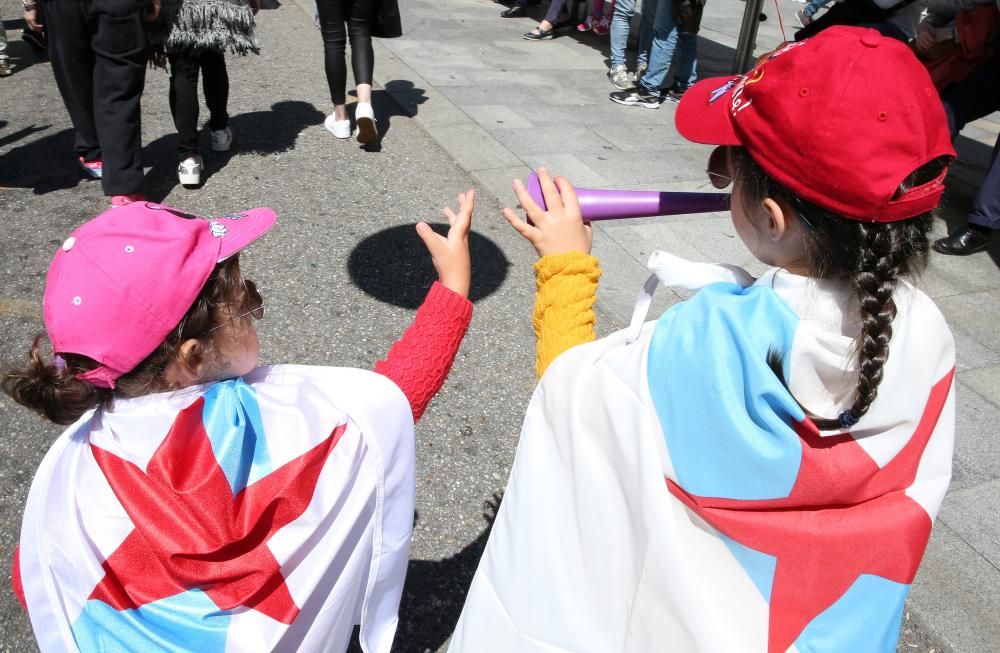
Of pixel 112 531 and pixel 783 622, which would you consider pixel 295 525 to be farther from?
pixel 783 622

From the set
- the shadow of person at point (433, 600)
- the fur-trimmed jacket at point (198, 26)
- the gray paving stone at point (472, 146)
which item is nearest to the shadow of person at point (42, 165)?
the fur-trimmed jacket at point (198, 26)

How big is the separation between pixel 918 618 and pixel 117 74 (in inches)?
165

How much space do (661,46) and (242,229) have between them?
5.63m

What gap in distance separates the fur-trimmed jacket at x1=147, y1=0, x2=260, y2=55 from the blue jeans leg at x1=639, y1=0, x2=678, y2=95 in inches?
134

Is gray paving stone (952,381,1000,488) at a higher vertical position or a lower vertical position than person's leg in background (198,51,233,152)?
lower

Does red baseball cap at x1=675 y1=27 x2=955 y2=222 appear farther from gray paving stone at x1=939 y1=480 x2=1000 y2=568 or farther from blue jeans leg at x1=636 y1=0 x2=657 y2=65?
blue jeans leg at x1=636 y1=0 x2=657 y2=65

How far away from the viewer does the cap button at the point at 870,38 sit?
1.03 meters

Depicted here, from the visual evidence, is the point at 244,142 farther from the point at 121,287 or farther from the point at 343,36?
the point at 121,287

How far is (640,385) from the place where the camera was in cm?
113

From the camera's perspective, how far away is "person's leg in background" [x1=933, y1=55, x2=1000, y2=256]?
14.3 feet

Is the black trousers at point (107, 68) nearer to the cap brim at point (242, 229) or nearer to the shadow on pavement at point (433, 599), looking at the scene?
the shadow on pavement at point (433, 599)

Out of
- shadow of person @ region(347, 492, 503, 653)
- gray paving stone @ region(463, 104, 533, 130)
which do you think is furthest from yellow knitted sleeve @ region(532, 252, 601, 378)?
gray paving stone @ region(463, 104, 533, 130)

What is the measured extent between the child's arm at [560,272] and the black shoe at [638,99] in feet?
17.6

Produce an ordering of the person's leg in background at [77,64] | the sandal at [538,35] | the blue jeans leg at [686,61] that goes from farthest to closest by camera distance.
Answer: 1. the sandal at [538,35]
2. the blue jeans leg at [686,61]
3. the person's leg in background at [77,64]
